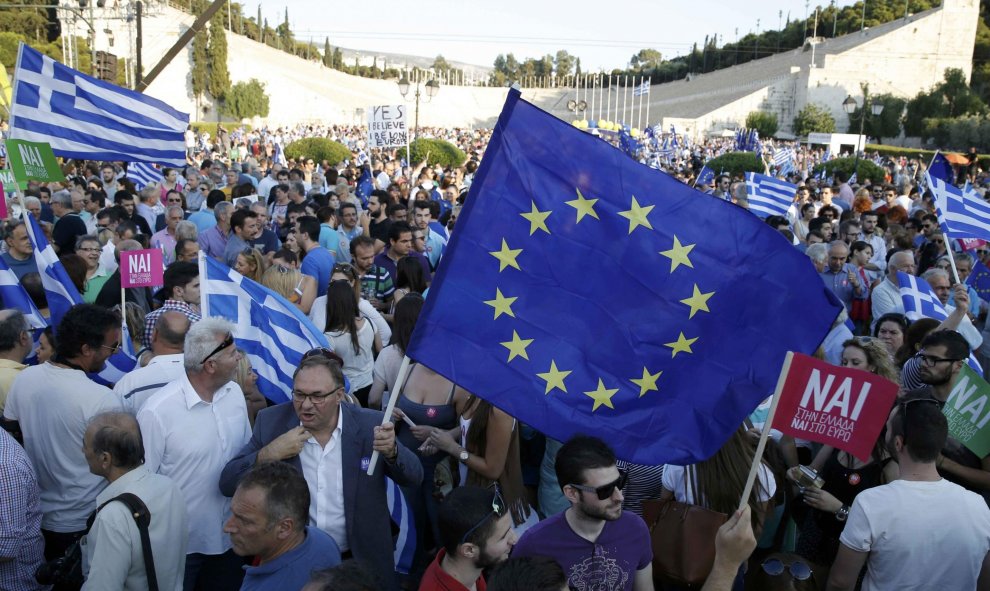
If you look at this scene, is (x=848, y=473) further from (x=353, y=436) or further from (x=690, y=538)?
(x=353, y=436)

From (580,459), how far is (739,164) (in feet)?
67.2

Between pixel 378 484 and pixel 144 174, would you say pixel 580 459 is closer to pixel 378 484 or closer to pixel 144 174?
pixel 378 484

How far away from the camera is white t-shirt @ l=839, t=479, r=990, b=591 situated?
3035 mm

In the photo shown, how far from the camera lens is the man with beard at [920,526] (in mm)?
3037

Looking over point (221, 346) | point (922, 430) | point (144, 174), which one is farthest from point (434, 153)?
point (922, 430)

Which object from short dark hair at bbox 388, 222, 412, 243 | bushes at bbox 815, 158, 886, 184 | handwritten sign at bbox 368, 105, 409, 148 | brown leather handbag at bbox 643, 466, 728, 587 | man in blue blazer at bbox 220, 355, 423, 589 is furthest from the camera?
bushes at bbox 815, 158, 886, 184

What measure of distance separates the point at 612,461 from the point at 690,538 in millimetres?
614

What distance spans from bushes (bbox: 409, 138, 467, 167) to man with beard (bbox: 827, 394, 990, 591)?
23046 millimetres

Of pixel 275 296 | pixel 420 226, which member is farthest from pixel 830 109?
pixel 275 296

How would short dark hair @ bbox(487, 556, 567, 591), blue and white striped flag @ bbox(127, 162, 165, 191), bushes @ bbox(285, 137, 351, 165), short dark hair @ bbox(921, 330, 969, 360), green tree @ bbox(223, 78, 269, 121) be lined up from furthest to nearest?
green tree @ bbox(223, 78, 269, 121) → bushes @ bbox(285, 137, 351, 165) → blue and white striped flag @ bbox(127, 162, 165, 191) → short dark hair @ bbox(921, 330, 969, 360) → short dark hair @ bbox(487, 556, 567, 591)

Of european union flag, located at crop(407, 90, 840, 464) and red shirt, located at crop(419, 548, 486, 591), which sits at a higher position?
european union flag, located at crop(407, 90, 840, 464)

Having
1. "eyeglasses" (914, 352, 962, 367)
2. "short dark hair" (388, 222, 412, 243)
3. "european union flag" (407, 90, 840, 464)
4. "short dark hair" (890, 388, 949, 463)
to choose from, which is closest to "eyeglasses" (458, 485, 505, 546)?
"european union flag" (407, 90, 840, 464)

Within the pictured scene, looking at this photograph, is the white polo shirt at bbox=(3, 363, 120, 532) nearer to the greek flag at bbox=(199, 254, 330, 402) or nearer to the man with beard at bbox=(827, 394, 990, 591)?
the greek flag at bbox=(199, 254, 330, 402)

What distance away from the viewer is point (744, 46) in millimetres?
92562
